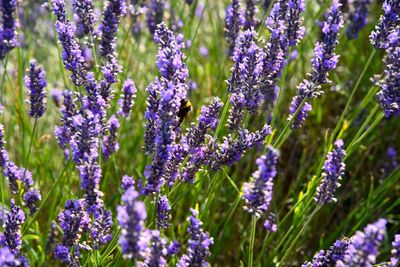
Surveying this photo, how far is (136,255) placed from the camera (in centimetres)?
145

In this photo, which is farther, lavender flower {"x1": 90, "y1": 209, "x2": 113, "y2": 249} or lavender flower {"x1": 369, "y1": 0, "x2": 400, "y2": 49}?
lavender flower {"x1": 369, "y1": 0, "x2": 400, "y2": 49}

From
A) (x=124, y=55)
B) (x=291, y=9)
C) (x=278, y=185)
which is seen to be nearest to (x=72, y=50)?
Answer: (x=291, y=9)

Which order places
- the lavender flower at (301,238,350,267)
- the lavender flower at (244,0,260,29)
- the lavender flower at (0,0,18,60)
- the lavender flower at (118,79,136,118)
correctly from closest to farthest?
1. the lavender flower at (301,238,350,267)
2. the lavender flower at (118,79,136,118)
3. the lavender flower at (0,0,18,60)
4. the lavender flower at (244,0,260,29)

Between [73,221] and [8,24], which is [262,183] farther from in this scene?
[8,24]

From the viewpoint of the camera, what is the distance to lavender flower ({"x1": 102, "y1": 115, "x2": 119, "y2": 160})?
8.48 ft

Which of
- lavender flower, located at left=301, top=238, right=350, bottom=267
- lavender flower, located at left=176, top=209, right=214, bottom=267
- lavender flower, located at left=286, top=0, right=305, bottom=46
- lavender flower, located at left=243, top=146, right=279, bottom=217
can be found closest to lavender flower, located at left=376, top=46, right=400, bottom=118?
lavender flower, located at left=286, top=0, right=305, bottom=46

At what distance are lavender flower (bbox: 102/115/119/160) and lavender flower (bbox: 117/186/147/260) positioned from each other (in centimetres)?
114

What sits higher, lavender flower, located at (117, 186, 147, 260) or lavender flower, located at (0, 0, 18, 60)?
lavender flower, located at (0, 0, 18, 60)

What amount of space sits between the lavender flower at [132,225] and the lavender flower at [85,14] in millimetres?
1120

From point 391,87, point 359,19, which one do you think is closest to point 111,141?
point 391,87

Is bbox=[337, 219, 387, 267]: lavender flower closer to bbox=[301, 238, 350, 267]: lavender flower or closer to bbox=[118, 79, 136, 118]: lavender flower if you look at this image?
bbox=[301, 238, 350, 267]: lavender flower

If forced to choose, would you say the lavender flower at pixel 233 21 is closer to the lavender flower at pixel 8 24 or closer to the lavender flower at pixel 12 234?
the lavender flower at pixel 8 24

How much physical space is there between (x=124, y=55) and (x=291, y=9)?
2.41m

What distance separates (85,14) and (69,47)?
0.91 feet
